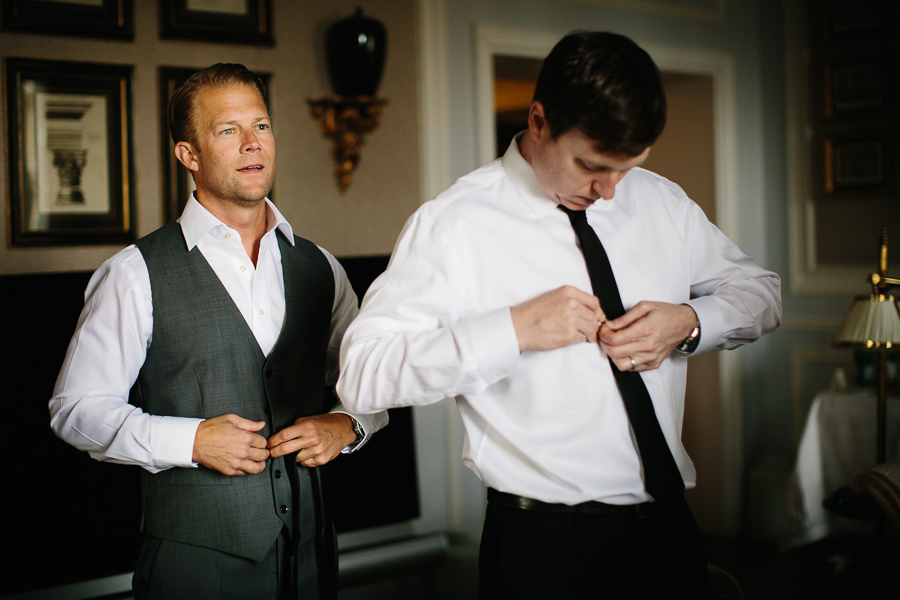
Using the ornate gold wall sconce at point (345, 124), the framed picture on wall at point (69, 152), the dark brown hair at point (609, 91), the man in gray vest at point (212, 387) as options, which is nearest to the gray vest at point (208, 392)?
the man in gray vest at point (212, 387)

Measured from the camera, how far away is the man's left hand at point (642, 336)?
1312 millimetres

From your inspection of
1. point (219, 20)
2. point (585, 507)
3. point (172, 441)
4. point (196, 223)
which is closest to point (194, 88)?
point (196, 223)

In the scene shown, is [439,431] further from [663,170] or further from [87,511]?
[663,170]

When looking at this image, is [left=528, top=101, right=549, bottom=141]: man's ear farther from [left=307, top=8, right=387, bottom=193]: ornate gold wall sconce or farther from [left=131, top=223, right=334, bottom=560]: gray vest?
[left=307, top=8, right=387, bottom=193]: ornate gold wall sconce

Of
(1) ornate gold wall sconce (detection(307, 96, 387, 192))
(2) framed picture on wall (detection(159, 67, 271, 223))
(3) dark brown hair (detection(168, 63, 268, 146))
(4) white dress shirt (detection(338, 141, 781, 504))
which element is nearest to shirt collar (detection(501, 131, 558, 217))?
(4) white dress shirt (detection(338, 141, 781, 504))

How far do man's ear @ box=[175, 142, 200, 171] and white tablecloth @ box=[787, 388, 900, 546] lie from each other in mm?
3003

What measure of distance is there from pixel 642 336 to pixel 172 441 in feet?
2.91

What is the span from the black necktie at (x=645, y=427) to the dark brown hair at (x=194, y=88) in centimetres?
84

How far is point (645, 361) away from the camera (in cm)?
133

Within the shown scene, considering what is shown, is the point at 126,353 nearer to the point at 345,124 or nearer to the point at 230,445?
the point at 230,445

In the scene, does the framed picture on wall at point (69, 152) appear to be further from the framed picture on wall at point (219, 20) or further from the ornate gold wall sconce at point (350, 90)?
the ornate gold wall sconce at point (350, 90)

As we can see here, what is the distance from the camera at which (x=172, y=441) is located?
1479 mm

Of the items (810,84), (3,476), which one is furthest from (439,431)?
(810,84)

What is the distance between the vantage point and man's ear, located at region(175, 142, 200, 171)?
1625 mm
